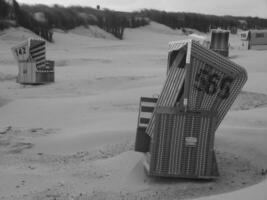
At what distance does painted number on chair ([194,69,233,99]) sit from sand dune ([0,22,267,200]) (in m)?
1.01

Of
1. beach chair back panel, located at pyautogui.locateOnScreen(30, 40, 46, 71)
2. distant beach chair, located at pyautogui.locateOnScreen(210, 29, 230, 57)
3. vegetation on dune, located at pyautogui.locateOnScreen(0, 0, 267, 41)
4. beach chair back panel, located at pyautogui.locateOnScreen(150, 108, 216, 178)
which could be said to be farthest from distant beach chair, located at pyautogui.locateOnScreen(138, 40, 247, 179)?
vegetation on dune, located at pyautogui.locateOnScreen(0, 0, 267, 41)

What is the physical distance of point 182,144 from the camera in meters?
6.00

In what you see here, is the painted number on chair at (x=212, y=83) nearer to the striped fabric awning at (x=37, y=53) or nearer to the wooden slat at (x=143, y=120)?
the wooden slat at (x=143, y=120)

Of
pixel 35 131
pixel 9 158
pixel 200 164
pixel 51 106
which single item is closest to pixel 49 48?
pixel 51 106

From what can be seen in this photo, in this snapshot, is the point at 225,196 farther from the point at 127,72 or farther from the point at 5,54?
A: the point at 5,54

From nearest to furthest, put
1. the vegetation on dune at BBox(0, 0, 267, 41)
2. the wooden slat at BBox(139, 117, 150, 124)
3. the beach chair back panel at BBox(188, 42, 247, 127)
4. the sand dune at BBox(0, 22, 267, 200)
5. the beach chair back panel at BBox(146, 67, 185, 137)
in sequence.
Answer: the beach chair back panel at BBox(188, 42, 247, 127), the sand dune at BBox(0, 22, 267, 200), the beach chair back panel at BBox(146, 67, 185, 137), the wooden slat at BBox(139, 117, 150, 124), the vegetation on dune at BBox(0, 0, 267, 41)

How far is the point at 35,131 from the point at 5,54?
16935 mm

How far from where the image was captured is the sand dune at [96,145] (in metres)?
6.02

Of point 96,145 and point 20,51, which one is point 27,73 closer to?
point 20,51

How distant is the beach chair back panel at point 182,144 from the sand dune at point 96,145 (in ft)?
0.54

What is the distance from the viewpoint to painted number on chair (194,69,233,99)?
5926 mm

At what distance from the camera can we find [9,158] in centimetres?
759

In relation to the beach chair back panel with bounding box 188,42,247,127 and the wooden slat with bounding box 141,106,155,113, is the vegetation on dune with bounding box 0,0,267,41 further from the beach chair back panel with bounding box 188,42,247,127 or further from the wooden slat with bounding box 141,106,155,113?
the beach chair back panel with bounding box 188,42,247,127

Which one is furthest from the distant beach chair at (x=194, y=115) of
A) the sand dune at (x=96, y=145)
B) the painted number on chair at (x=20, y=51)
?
the painted number on chair at (x=20, y=51)
